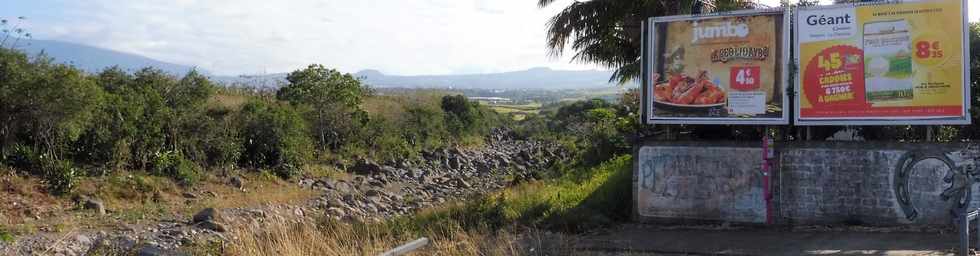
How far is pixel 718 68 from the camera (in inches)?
483

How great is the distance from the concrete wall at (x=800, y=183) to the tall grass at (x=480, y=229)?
1182mm

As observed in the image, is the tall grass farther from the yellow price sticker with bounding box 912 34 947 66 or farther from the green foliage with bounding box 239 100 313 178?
the green foliage with bounding box 239 100 313 178

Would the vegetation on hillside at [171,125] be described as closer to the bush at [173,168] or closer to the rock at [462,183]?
the bush at [173,168]

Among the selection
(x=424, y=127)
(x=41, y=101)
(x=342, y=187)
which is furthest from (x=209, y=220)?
(x=424, y=127)

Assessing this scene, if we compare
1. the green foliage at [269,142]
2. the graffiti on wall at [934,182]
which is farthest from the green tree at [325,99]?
the graffiti on wall at [934,182]

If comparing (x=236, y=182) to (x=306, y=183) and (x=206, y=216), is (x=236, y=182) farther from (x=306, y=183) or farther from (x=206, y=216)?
(x=206, y=216)

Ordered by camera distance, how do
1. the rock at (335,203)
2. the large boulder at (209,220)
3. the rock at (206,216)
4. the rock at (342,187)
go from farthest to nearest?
the rock at (342,187), the rock at (335,203), the rock at (206,216), the large boulder at (209,220)

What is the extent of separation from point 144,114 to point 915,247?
19379 mm

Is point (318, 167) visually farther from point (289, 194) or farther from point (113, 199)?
point (113, 199)

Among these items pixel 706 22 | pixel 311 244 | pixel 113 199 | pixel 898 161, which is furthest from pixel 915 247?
pixel 113 199

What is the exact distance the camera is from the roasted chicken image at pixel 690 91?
1229 cm

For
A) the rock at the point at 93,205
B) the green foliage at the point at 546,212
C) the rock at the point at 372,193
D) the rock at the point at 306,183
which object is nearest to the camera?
the green foliage at the point at 546,212

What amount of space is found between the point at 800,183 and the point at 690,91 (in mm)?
2159

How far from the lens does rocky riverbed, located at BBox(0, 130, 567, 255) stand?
1318 centimetres
